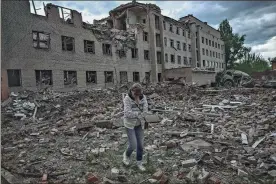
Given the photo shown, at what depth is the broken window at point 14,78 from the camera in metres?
14.2

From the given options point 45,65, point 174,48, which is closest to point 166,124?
point 45,65

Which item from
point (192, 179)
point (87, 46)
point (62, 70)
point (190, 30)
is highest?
point (190, 30)

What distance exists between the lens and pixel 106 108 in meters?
10.5

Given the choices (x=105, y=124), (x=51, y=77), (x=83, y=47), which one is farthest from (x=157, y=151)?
(x=83, y=47)

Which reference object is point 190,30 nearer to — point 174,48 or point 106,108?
point 174,48

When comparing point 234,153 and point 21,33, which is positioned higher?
point 21,33

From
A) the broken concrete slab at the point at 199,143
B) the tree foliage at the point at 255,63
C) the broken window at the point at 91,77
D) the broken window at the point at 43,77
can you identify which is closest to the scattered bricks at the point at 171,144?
the broken concrete slab at the point at 199,143

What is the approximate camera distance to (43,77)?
16.3 m

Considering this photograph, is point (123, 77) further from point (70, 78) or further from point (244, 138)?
point (244, 138)

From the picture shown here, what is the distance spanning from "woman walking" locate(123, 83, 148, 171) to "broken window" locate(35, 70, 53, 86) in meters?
13.7

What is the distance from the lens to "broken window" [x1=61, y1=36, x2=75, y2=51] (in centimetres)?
1792

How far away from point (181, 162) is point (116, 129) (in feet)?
9.49

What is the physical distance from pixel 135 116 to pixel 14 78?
13297 mm

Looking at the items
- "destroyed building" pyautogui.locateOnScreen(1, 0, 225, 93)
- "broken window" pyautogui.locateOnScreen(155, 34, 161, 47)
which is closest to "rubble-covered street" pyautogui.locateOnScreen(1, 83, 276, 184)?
"destroyed building" pyautogui.locateOnScreen(1, 0, 225, 93)
